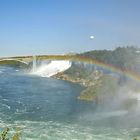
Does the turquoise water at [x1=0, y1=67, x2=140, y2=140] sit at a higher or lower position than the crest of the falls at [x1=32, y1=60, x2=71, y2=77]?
lower

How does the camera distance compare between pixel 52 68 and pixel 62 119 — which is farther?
pixel 52 68

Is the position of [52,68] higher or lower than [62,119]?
higher

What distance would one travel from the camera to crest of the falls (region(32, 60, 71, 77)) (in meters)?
116

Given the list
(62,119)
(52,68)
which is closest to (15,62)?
(52,68)

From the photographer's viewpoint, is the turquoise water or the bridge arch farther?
the bridge arch

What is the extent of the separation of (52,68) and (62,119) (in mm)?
82672

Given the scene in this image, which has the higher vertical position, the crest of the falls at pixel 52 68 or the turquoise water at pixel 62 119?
the crest of the falls at pixel 52 68

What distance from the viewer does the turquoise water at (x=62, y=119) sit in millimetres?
32781

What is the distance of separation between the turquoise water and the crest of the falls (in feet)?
190

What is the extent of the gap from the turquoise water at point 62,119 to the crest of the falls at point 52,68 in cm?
5803

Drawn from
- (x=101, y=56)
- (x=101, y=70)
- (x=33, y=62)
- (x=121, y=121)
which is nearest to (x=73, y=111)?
(x=121, y=121)

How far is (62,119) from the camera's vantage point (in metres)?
39.9

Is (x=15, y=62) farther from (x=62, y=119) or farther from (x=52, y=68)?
(x=62, y=119)

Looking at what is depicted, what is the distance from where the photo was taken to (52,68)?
12212 centimetres
